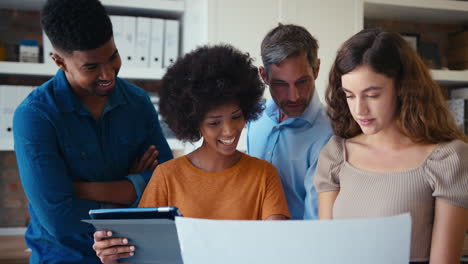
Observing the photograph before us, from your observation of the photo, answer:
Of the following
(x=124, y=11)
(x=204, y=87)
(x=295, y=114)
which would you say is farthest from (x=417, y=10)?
(x=204, y=87)

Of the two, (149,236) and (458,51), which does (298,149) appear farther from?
(458,51)

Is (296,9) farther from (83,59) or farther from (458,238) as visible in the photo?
(458,238)

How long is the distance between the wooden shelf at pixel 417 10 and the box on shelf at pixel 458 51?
0.15 meters

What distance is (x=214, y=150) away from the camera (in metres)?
1.35

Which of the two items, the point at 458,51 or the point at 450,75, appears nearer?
the point at 450,75

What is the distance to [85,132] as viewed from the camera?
1420mm

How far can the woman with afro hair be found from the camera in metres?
1.26

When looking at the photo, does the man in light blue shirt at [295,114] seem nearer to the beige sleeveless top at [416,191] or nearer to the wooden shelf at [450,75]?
the beige sleeveless top at [416,191]

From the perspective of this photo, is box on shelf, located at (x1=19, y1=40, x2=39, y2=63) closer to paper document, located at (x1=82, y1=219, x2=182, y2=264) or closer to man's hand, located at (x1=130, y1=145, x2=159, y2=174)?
man's hand, located at (x1=130, y1=145, x2=159, y2=174)

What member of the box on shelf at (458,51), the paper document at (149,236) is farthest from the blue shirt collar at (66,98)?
the box on shelf at (458,51)

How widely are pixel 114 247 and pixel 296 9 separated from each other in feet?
7.12

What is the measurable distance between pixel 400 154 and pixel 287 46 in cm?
52

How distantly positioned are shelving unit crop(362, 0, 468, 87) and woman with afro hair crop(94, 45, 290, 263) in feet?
6.70

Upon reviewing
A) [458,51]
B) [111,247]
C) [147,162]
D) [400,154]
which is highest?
[458,51]
